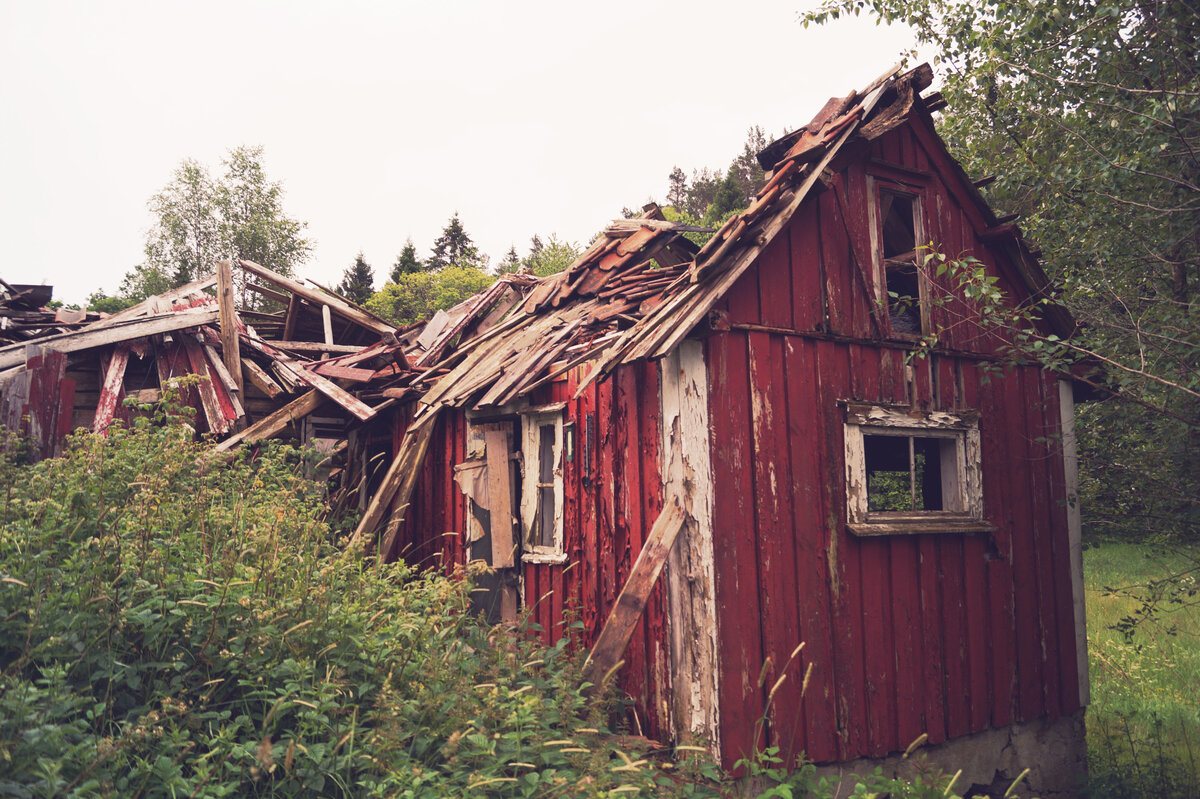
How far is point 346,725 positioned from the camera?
3605 mm

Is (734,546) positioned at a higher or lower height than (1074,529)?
higher

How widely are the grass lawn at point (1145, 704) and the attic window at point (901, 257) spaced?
3089mm

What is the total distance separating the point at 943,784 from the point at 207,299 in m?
13.1

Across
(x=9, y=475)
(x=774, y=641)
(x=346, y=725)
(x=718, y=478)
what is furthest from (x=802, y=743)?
(x=9, y=475)

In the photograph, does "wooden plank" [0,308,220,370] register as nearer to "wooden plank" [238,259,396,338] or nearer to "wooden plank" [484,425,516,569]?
"wooden plank" [238,259,396,338]

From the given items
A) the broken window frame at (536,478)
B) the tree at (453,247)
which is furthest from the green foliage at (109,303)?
the broken window frame at (536,478)

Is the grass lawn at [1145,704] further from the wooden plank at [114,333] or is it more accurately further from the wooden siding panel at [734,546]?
the wooden plank at [114,333]

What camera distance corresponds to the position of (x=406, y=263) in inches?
1781

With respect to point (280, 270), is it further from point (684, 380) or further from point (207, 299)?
point (684, 380)

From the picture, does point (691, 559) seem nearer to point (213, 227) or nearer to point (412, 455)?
point (412, 455)

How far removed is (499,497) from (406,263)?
40.4 m

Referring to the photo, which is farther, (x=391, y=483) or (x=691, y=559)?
(x=391, y=483)

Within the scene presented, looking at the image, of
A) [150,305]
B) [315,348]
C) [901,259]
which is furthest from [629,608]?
[150,305]

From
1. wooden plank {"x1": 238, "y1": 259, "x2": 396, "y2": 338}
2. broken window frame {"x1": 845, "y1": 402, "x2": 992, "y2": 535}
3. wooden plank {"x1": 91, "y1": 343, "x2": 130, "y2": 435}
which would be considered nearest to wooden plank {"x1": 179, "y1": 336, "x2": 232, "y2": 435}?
wooden plank {"x1": 91, "y1": 343, "x2": 130, "y2": 435}
